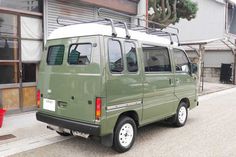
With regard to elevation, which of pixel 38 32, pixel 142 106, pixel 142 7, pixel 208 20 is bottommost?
pixel 142 106

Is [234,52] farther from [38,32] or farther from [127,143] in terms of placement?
[127,143]

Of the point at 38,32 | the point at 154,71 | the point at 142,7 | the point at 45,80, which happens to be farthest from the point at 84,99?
the point at 142,7

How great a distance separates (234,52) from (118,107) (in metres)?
15.7

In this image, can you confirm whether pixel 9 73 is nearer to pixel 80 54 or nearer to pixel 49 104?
pixel 49 104

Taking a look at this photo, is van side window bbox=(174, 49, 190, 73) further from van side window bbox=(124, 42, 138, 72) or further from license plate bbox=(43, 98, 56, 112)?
license plate bbox=(43, 98, 56, 112)

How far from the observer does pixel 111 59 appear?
500 centimetres

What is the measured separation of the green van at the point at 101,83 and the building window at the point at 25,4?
290 centimetres

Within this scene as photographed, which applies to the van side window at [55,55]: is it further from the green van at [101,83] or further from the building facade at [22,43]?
the building facade at [22,43]

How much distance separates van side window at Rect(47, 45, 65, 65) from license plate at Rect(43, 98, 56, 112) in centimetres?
71

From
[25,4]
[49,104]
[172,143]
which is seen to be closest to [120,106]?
[49,104]

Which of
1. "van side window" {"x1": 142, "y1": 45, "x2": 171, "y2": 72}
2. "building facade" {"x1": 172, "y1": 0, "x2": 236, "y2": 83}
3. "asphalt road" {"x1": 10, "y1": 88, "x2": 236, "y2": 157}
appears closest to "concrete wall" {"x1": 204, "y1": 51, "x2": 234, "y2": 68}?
"building facade" {"x1": 172, "y1": 0, "x2": 236, "y2": 83}

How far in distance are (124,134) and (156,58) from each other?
1845 millimetres

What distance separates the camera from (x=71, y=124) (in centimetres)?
502

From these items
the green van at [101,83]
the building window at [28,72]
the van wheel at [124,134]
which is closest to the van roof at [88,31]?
the green van at [101,83]
